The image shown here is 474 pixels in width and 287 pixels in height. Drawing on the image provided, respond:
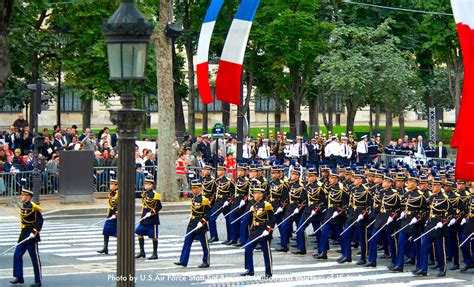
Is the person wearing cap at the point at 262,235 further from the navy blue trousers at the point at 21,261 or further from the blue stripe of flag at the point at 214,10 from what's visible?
the blue stripe of flag at the point at 214,10

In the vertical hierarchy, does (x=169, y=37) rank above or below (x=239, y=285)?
above

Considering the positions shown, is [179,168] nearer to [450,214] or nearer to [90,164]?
[90,164]

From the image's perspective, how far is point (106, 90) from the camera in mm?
42125

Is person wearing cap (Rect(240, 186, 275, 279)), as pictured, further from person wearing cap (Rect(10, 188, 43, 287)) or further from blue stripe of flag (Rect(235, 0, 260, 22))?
blue stripe of flag (Rect(235, 0, 260, 22))

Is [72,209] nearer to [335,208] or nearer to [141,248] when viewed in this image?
[141,248]

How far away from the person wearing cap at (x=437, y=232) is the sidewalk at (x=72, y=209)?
1067 cm

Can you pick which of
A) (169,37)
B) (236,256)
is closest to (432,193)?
(236,256)

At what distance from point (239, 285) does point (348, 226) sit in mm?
4104

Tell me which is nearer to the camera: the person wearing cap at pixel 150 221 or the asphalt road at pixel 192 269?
the asphalt road at pixel 192 269

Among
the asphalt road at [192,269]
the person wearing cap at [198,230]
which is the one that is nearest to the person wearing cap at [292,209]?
the asphalt road at [192,269]

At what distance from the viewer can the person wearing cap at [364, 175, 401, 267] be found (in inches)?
832

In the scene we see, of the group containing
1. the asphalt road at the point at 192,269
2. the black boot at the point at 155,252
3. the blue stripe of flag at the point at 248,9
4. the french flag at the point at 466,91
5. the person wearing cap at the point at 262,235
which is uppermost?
the blue stripe of flag at the point at 248,9

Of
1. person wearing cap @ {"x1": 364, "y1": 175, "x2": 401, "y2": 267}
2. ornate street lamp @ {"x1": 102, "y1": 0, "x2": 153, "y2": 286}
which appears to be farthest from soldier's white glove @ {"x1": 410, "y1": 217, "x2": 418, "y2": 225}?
ornate street lamp @ {"x1": 102, "y1": 0, "x2": 153, "y2": 286}

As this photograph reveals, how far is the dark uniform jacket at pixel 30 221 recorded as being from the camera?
18531 mm
